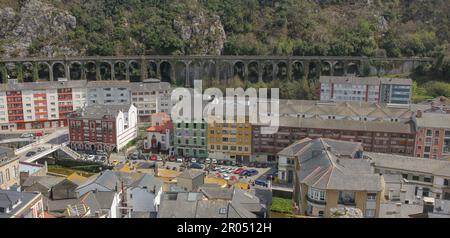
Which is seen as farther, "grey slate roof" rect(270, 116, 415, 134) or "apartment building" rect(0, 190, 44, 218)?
"grey slate roof" rect(270, 116, 415, 134)

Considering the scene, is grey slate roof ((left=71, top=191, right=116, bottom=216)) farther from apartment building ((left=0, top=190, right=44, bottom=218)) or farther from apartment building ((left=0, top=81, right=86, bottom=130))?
apartment building ((left=0, top=81, right=86, bottom=130))

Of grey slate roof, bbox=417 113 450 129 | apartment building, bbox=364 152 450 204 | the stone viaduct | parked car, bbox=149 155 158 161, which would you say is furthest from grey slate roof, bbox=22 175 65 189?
the stone viaduct

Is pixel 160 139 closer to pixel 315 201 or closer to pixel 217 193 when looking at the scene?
pixel 217 193

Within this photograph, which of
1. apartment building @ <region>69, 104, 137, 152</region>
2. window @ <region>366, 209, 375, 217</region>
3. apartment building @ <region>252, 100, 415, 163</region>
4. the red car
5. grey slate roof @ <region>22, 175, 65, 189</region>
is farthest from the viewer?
apartment building @ <region>69, 104, 137, 152</region>

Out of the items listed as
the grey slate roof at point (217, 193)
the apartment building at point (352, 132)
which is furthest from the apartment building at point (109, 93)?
the grey slate roof at point (217, 193)

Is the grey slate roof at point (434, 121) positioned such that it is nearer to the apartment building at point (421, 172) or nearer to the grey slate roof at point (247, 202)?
the apartment building at point (421, 172)

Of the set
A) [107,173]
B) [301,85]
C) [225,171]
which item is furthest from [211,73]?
[107,173]
